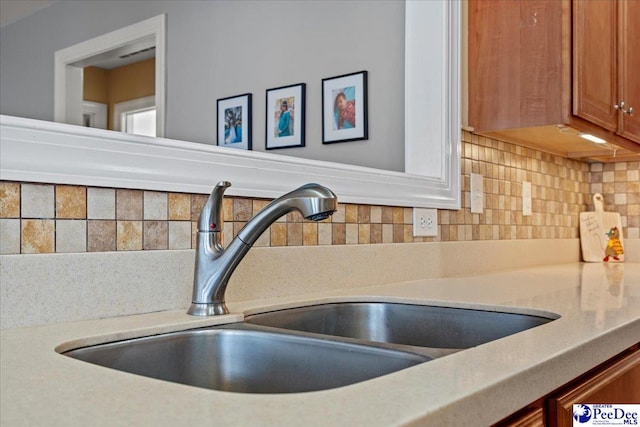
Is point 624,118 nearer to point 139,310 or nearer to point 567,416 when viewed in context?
point 567,416

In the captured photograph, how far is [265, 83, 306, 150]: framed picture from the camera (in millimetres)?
2408

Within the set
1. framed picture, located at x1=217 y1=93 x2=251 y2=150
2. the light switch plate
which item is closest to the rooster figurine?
the light switch plate

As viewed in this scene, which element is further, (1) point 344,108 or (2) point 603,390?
(1) point 344,108

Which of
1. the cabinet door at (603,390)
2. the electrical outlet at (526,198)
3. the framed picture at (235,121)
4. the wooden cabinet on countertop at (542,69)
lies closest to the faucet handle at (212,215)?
the cabinet door at (603,390)

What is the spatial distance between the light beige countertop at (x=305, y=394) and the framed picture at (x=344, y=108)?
1202 mm

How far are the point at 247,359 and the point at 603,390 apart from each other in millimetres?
538

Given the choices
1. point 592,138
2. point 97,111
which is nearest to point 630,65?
point 592,138

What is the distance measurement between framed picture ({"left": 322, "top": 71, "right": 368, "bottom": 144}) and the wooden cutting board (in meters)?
1.32

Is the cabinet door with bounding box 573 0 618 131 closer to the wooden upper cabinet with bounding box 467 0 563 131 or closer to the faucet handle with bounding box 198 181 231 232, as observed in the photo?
the wooden upper cabinet with bounding box 467 0 563 131

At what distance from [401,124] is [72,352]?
1.51m

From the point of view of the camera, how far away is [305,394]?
593 mm

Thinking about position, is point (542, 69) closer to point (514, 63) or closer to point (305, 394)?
point (514, 63)

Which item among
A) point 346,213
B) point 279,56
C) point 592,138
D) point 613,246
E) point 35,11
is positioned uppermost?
point 35,11

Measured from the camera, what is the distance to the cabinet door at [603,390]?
841mm
